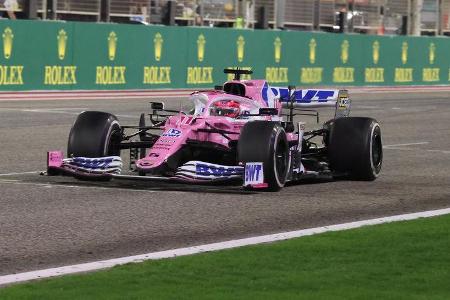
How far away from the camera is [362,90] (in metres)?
38.2

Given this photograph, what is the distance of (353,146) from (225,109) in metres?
1.45

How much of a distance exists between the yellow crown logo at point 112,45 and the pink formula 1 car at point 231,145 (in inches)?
645

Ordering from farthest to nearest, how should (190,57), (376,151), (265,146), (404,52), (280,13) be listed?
(404,52)
(280,13)
(190,57)
(376,151)
(265,146)

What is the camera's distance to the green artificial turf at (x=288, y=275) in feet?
24.2

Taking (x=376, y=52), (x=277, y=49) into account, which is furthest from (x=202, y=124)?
(x=376, y=52)

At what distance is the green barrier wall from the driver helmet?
49.0ft

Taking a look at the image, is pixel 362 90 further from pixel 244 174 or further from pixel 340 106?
pixel 244 174

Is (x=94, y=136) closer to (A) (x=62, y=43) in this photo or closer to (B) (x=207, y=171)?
(B) (x=207, y=171)

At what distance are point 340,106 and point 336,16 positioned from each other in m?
26.2

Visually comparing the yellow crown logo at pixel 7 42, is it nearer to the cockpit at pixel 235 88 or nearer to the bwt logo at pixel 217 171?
the cockpit at pixel 235 88

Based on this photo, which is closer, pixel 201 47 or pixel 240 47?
pixel 201 47

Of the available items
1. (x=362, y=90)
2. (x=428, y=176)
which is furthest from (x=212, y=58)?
(x=428, y=176)

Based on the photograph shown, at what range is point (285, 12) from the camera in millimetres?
38906

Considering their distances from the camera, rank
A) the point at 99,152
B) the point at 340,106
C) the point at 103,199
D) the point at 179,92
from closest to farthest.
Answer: the point at 103,199 < the point at 99,152 < the point at 340,106 < the point at 179,92
